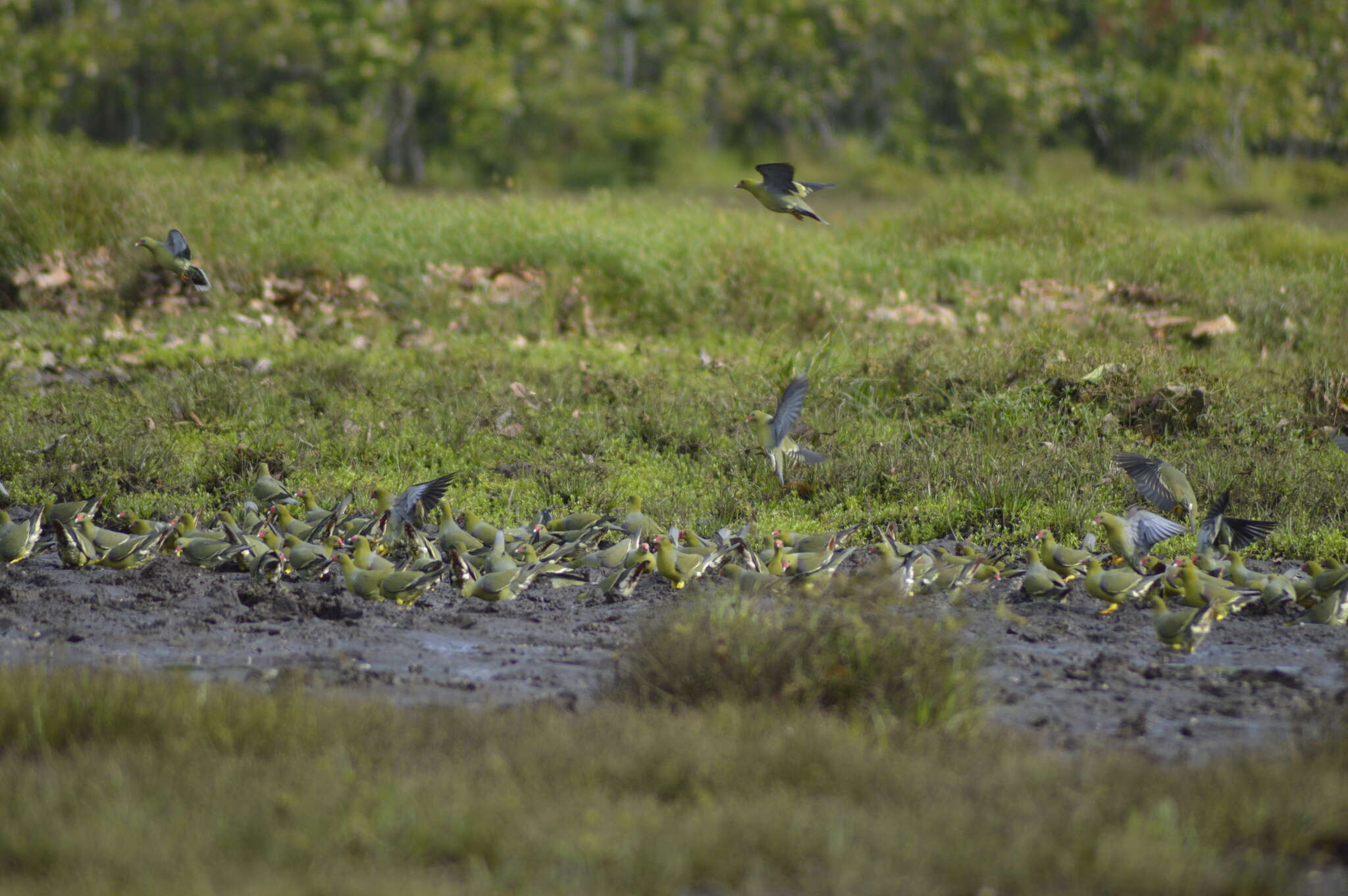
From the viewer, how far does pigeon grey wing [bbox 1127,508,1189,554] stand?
245 inches

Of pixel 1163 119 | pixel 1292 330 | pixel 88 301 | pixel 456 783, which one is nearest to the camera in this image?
pixel 456 783

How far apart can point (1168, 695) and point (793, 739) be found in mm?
1682

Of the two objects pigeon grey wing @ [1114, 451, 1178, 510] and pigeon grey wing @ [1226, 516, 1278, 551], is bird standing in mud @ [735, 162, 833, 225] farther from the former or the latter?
pigeon grey wing @ [1226, 516, 1278, 551]

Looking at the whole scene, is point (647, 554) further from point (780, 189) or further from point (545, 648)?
point (780, 189)

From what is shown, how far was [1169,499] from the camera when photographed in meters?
6.47

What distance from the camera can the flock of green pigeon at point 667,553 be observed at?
565cm

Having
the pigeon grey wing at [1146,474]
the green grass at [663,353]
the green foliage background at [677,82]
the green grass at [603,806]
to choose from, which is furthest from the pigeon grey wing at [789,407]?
the green foliage background at [677,82]

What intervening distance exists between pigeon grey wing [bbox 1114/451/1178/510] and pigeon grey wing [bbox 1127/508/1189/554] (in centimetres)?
25

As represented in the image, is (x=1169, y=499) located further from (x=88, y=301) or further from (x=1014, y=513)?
(x=88, y=301)

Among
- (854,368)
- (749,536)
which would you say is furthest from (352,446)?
(854,368)

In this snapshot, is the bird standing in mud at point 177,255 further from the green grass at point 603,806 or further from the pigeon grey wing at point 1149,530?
the pigeon grey wing at point 1149,530

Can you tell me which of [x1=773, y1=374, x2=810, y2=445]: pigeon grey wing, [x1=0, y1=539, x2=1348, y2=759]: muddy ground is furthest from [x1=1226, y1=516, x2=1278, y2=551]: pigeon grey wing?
[x1=773, y1=374, x2=810, y2=445]: pigeon grey wing

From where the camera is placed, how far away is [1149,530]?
20.5 feet

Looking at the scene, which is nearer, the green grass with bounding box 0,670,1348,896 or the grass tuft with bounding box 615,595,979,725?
the green grass with bounding box 0,670,1348,896
